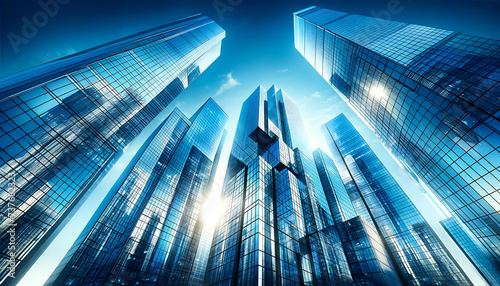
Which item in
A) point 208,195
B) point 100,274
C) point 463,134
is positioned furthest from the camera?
point 208,195

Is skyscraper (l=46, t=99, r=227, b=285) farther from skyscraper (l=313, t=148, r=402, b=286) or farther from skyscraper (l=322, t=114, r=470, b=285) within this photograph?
skyscraper (l=322, t=114, r=470, b=285)

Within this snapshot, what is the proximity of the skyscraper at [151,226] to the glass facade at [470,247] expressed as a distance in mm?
88446

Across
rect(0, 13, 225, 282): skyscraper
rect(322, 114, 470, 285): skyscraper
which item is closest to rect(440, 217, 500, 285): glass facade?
rect(322, 114, 470, 285): skyscraper

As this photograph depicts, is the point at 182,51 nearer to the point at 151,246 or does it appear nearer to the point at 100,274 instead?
the point at 151,246

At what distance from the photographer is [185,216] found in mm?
61688

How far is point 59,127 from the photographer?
92.6 feet

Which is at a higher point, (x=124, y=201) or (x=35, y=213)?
(x=124, y=201)

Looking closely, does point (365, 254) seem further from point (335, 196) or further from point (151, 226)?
point (151, 226)

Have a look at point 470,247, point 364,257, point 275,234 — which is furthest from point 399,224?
point 275,234

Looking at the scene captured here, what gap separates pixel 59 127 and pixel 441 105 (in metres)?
61.3

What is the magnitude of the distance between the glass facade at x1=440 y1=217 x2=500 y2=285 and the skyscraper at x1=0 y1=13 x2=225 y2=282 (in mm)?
101260

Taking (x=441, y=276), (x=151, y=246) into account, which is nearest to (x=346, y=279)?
(x=441, y=276)

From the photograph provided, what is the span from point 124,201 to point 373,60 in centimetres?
9533

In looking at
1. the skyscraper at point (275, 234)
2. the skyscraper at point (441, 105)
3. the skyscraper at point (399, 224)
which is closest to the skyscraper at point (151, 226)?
the skyscraper at point (275, 234)
